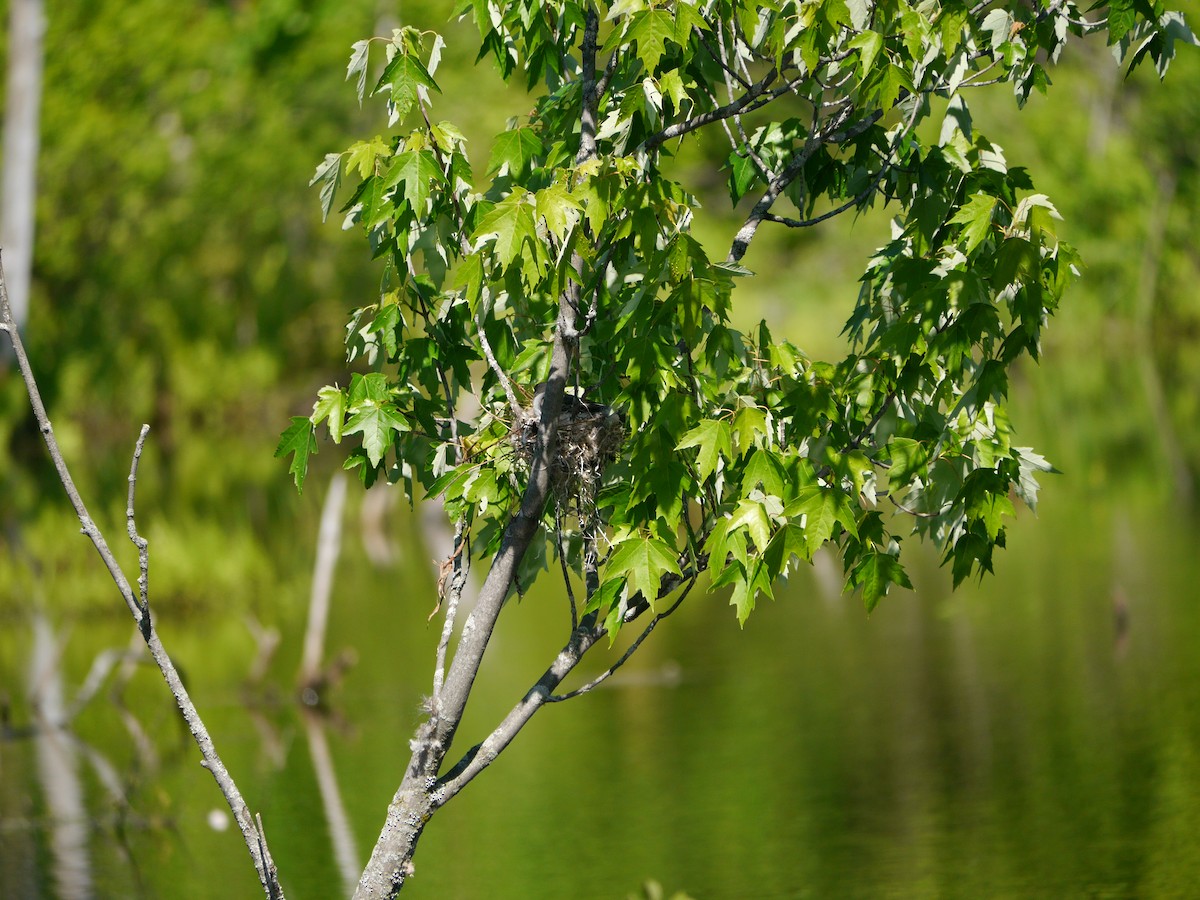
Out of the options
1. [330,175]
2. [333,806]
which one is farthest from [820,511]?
[333,806]

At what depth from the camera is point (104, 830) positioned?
9.55 m

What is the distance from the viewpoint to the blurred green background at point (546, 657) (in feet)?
27.7

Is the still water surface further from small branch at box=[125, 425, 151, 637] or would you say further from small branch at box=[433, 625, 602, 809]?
small branch at box=[125, 425, 151, 637]

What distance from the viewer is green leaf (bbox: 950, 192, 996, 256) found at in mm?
4078

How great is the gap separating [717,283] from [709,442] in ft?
1.29

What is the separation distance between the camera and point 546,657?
13.1m

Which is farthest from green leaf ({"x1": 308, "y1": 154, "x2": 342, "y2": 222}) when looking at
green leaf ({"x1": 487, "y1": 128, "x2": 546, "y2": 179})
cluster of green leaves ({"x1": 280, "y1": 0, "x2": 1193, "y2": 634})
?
green leaf ({"x1": 487, "y1": 128, "x2": 546, "y2": 179})

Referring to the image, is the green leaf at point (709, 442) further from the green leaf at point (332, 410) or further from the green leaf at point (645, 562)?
the green leaf at point (332, 410)

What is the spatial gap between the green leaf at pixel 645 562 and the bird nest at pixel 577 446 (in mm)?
453

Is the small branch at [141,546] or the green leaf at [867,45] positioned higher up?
the green leaf at [867,45]

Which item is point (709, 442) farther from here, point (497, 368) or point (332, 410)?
point (332, 410)

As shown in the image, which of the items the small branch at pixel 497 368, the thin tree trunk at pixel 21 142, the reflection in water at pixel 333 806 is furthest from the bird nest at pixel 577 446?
the thin tree trunk at pixel 21 142

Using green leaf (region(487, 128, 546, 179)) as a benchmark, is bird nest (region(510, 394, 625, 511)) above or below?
below

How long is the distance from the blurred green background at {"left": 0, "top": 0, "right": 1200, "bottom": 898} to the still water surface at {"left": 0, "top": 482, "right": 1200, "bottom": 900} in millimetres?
32
